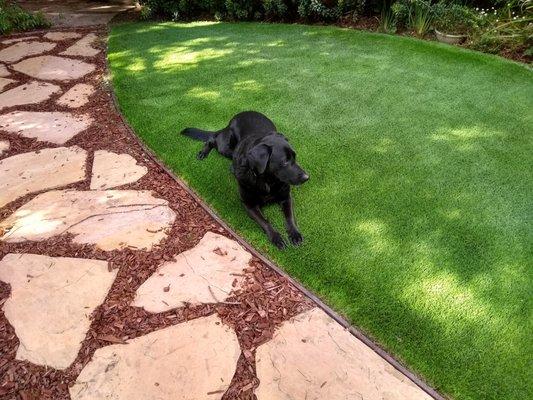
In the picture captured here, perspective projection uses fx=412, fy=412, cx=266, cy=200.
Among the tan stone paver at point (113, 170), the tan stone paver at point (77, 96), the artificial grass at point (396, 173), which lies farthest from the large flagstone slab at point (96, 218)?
the tan stone paver at point (77, 96)

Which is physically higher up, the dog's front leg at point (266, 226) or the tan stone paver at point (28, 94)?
the tan stone paver at point (28, 94)

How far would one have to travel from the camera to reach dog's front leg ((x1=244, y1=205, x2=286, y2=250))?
9.23 ft

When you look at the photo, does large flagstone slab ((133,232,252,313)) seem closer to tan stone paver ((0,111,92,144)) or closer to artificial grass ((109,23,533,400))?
artificial grass ((109,23,533,400))

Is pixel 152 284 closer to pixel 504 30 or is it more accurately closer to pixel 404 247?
pixel 404 247

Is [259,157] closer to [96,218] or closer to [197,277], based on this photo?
[197,277]

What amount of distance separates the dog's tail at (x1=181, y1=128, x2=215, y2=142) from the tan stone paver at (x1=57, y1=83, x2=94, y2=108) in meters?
1.67

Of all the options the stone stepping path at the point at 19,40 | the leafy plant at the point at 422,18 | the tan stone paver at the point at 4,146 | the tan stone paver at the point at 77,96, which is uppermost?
the leafy plant at the point at 422,18

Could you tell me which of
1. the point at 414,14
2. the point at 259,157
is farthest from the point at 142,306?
the point at 414,14

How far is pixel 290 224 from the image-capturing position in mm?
2930

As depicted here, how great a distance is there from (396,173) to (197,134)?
1.87 m

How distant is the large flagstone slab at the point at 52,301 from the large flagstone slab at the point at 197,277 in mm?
279

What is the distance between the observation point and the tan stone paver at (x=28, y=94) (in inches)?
192

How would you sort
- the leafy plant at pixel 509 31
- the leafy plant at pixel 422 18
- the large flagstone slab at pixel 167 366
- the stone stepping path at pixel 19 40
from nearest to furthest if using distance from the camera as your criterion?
the large flagstone slab at pixel 167 366
the leafy plant at pixel 509 31
the leafy plant at pixel 422 18
the stone stepping path at pixel 19 40

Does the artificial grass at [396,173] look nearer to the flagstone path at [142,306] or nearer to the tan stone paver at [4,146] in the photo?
the flagstone path at [142,306]
